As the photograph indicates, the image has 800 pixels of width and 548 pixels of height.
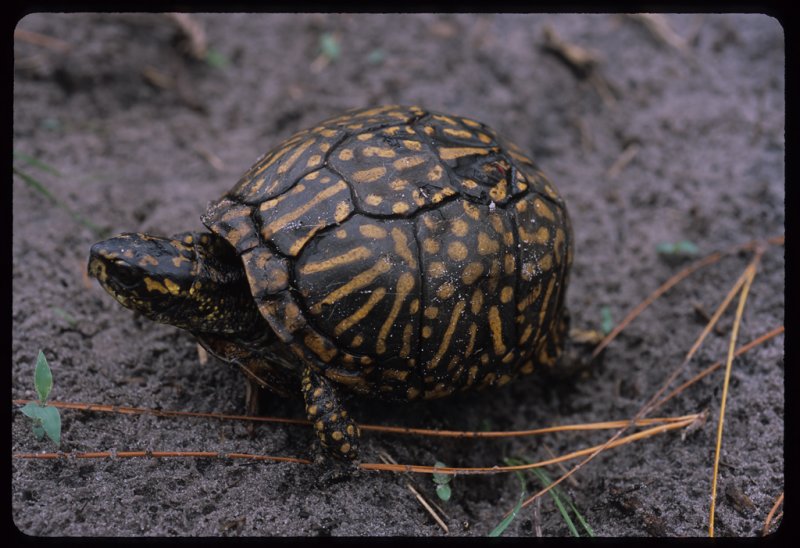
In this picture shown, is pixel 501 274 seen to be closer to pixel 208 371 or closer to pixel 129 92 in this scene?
pixel 208 371

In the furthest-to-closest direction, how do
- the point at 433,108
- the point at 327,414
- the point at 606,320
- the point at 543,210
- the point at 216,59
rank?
the point at 216,59 < the point at 433,108 < the point at 606,320 < the point at 543,210 < the point at 327,414

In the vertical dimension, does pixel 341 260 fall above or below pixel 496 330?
above

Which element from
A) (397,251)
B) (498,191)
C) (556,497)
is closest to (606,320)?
(556,497)

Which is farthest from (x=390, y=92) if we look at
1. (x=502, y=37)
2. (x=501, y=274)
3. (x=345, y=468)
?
Result: (x=345, y=468)

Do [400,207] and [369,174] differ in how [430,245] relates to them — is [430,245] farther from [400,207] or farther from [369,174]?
[369,174]

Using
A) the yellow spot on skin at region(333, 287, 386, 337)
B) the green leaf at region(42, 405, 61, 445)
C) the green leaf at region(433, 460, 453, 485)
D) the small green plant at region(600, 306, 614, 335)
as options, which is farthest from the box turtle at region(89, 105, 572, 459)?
the small green plant at region(600, 306, 614, 335)

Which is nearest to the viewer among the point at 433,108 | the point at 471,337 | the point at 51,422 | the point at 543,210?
the point at 51,422

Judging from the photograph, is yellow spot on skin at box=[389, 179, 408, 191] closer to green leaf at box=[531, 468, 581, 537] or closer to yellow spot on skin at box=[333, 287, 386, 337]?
yellow spot on skin at box=[333, 287, 386, 337]
